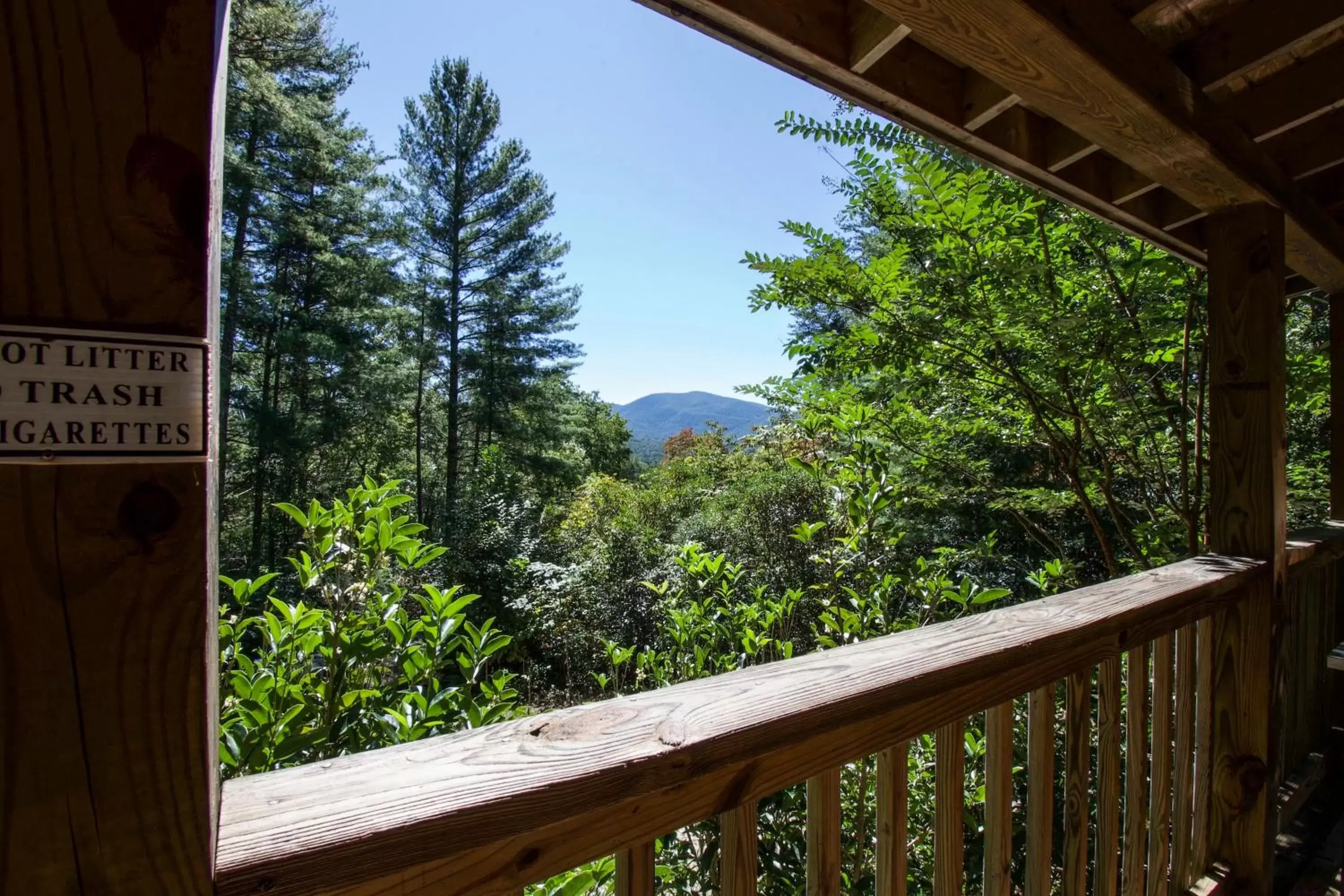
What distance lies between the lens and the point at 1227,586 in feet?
4.69

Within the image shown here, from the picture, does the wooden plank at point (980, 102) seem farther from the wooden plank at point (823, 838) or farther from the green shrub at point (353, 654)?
the green shrub at point (353, 654)

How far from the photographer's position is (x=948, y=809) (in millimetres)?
884

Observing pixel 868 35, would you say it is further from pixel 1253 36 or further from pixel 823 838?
pixel 823 838

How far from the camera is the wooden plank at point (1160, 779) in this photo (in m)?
1.30

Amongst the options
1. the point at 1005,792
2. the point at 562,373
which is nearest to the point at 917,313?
the point at 1005,792

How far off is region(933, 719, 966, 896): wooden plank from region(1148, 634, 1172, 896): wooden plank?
0.70 metres

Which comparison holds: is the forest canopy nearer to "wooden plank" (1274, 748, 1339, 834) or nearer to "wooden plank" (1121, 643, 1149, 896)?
"wooden plank" (1121, 643, 1149, 896)

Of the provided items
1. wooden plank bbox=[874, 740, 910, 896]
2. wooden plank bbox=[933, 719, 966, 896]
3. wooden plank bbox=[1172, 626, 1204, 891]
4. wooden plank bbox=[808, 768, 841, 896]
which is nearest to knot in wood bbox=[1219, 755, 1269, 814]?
wooden plank bbox=[1172, 626, 1204, 891]

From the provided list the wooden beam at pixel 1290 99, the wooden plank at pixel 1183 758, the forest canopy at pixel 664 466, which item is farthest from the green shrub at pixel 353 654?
the wooden beam at pixel 1290 99

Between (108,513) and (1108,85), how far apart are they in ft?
4.86

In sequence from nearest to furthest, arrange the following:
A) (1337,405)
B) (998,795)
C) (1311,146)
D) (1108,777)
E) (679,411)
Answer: (998,795)
(1108,777)
(1311,146)
(1337,405)
(679,411)

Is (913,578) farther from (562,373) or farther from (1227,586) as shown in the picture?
(562,373)

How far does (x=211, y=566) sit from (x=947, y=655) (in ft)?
2.61

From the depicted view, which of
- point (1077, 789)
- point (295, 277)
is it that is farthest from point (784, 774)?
point (295, 277)
